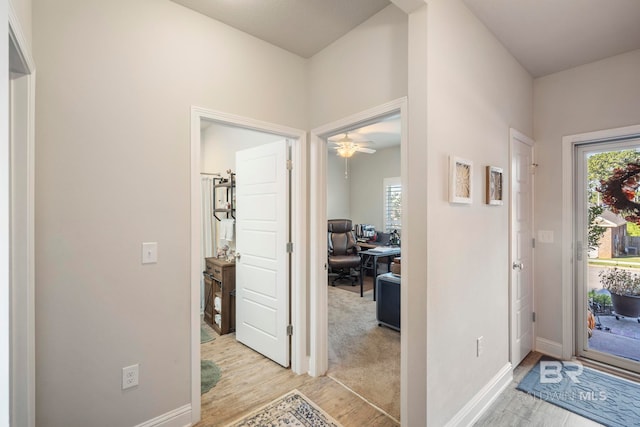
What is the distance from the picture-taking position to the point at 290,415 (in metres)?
1.97

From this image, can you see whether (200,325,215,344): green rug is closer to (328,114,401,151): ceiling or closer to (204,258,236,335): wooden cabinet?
(204,258,236,335): wooden cabinet

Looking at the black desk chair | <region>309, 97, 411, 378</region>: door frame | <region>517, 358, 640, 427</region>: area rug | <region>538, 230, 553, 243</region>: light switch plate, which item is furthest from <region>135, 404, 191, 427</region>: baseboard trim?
the black desk chair

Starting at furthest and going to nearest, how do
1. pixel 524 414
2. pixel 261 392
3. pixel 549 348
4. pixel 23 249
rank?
pixel 549 348
pixel 261 392
pixel 524 414
pixel 23 249

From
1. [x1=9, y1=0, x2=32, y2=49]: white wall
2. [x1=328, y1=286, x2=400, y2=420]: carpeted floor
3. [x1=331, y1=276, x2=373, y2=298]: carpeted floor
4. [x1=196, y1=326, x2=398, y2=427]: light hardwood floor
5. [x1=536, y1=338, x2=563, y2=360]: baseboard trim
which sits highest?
[x1=9, y1=0, x2=32, y2=49]: white wall

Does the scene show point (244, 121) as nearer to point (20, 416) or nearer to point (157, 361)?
point (157, 361)

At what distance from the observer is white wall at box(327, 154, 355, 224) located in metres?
6.97

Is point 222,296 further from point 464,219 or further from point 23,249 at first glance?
point 464,219

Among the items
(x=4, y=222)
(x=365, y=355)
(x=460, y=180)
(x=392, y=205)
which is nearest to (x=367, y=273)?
(x=392, y=205)

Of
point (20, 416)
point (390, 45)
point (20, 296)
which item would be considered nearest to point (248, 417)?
point (20, 416)

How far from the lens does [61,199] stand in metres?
1.49

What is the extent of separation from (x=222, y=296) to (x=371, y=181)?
463 centimetres

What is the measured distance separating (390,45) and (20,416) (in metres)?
2.79

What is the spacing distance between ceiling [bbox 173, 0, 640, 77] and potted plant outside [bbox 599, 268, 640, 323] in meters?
1.87

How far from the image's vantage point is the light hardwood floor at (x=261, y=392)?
6.42ft
